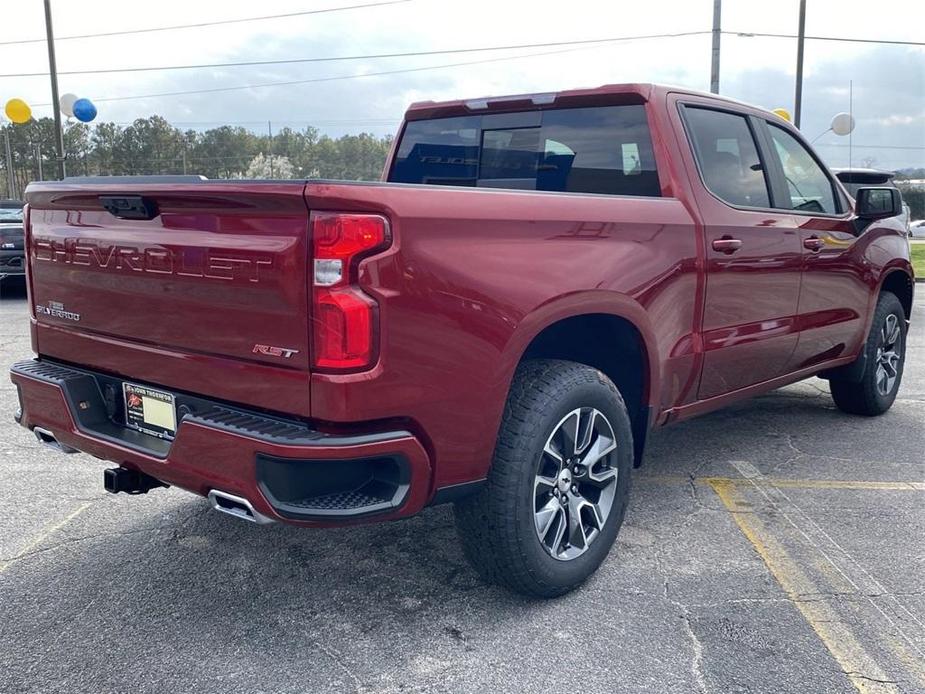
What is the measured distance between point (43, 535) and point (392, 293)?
7.24ft

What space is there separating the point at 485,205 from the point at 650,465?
8.24 feet

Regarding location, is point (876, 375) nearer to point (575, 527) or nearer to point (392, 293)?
point (575, 527)

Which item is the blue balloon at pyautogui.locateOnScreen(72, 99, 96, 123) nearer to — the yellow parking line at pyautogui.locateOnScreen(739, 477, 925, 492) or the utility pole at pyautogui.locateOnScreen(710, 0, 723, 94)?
the utility pole at pyautogui.locateOnScreen(710, 0, 723, 94)

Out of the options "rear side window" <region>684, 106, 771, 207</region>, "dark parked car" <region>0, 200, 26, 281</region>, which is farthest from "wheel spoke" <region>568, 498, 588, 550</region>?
"dark parked car" <region>0, 200, 26, 281</region>

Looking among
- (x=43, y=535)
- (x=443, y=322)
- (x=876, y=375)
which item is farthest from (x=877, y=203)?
(x=43, y=535)

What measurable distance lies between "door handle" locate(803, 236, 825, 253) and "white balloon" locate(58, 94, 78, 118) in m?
21.6

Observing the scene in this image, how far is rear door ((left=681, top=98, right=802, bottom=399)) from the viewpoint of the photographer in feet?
12.5

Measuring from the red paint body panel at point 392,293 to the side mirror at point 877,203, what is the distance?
1.62m

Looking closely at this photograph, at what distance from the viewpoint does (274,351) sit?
2.47 meters

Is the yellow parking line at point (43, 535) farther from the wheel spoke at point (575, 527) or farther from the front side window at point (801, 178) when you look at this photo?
the front side window at point (801, 178)

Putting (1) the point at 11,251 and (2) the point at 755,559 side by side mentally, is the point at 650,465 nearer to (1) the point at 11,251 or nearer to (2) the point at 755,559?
(2) the point at 755,559

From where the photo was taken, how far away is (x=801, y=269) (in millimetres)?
4406

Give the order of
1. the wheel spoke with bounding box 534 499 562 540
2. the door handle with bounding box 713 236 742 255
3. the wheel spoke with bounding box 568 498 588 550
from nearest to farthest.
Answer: the wheel spoke with bounding box 534 499 562 540
the wheel spoke with bounding box 568 498 588 550
the door handle with bounding box 713 236 742 255

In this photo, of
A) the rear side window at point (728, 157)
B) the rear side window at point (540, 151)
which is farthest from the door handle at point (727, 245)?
the rear side window at point (540, 151)
